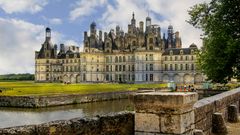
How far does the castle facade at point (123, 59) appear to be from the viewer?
327 ft

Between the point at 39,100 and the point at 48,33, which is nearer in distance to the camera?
the point at 39,100

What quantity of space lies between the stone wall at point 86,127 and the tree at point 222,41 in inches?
599

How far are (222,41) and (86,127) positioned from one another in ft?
57.7

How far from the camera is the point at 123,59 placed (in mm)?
106000

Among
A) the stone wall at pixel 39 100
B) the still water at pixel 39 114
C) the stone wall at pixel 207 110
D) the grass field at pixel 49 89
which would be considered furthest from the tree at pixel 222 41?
the grass field at pixel 49 89

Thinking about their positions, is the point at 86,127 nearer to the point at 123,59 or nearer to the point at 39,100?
the point at 39,100

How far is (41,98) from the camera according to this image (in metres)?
35.5

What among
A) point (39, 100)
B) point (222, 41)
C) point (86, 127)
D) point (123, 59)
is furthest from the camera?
point (123, 59)

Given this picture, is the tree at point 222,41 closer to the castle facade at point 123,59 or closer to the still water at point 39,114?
the still water at point 39,114

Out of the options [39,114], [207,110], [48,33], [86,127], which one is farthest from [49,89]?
[48,33]

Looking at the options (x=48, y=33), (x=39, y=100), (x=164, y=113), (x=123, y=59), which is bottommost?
(x=39, y=100)

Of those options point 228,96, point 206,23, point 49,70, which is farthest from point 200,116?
point 49,70

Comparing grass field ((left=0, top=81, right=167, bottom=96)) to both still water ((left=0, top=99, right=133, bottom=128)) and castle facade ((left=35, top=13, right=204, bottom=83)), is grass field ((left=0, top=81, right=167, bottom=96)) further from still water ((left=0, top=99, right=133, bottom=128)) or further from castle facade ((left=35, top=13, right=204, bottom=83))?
castle facade ((left=35, top=13, right=204, bottom=83))

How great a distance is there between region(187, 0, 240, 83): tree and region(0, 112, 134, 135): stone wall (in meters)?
15.2
